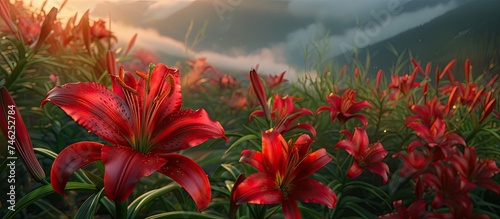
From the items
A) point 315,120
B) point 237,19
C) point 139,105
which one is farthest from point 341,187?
point 237,19

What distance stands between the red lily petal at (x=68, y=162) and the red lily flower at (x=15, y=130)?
42mm

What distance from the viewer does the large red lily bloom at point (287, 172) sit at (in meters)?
0.56

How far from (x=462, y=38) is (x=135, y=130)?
110 inches

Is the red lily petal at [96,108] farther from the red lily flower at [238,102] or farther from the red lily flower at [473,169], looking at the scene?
the red lily flower at [238,102]

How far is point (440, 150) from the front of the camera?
39.9 inches

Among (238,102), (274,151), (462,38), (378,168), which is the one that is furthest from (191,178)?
(462,38)

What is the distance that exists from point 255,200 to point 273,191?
0.12 ft

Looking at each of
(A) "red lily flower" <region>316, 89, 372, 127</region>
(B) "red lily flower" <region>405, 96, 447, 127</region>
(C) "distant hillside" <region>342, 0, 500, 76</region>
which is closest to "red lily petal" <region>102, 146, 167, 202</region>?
(A) "red lily flower" <region>316, 89, 372, 127</region>

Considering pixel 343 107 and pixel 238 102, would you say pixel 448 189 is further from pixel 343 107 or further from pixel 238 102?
pixel 238 102

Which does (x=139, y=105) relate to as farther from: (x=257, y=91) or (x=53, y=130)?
(x=53, y=130)

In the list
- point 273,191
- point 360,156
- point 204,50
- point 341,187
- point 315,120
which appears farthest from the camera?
point 204,50

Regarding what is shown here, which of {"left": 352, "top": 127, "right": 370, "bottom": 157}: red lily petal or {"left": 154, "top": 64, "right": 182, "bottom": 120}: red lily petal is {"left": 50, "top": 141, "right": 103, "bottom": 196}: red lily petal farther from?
{"left": 352, "top": 127, "right": 370, "bottom": 157}: red lily petal

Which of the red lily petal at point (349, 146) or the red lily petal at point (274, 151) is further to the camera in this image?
the red lily petal at point (349, 146)

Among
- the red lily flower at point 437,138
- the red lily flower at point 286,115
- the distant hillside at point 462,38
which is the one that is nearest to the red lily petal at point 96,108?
the red lily flower at point 286,115
